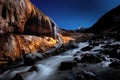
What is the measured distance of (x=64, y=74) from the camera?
396 inches

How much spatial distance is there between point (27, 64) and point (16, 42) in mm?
3460

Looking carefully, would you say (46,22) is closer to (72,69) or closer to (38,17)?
(38,17)

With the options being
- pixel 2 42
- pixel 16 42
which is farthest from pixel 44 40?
pixel 2 42

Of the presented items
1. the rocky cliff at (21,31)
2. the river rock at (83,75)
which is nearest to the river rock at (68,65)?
the river rock at (83,75)

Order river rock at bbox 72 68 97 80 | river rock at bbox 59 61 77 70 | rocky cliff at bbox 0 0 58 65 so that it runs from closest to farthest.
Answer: river rock at bbox 72 68 97 80
river rock at bbox 59 61 77 70
rocky cliff at bbox 0 0 58 65

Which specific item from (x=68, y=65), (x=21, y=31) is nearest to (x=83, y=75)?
(x=68, y=65)

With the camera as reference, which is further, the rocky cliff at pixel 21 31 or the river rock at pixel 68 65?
the rocky cliff at pixel 21 31

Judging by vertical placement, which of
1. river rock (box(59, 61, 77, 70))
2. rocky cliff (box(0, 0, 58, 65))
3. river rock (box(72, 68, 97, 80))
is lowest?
river rock (box(72, 68, 97, 80))

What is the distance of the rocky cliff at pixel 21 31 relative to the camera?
51.9 feet

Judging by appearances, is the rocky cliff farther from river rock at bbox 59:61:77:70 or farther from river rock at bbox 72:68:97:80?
river rock at bbox 72:68:97:80

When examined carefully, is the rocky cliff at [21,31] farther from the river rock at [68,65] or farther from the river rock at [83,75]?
the river rock at [83,75]

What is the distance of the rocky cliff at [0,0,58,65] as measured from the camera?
15830mm

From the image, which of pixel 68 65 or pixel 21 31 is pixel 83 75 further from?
pixel 21 31

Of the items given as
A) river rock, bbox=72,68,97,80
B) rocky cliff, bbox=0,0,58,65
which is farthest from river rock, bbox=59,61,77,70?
rocky cliff, bbox=0,0,58,65
